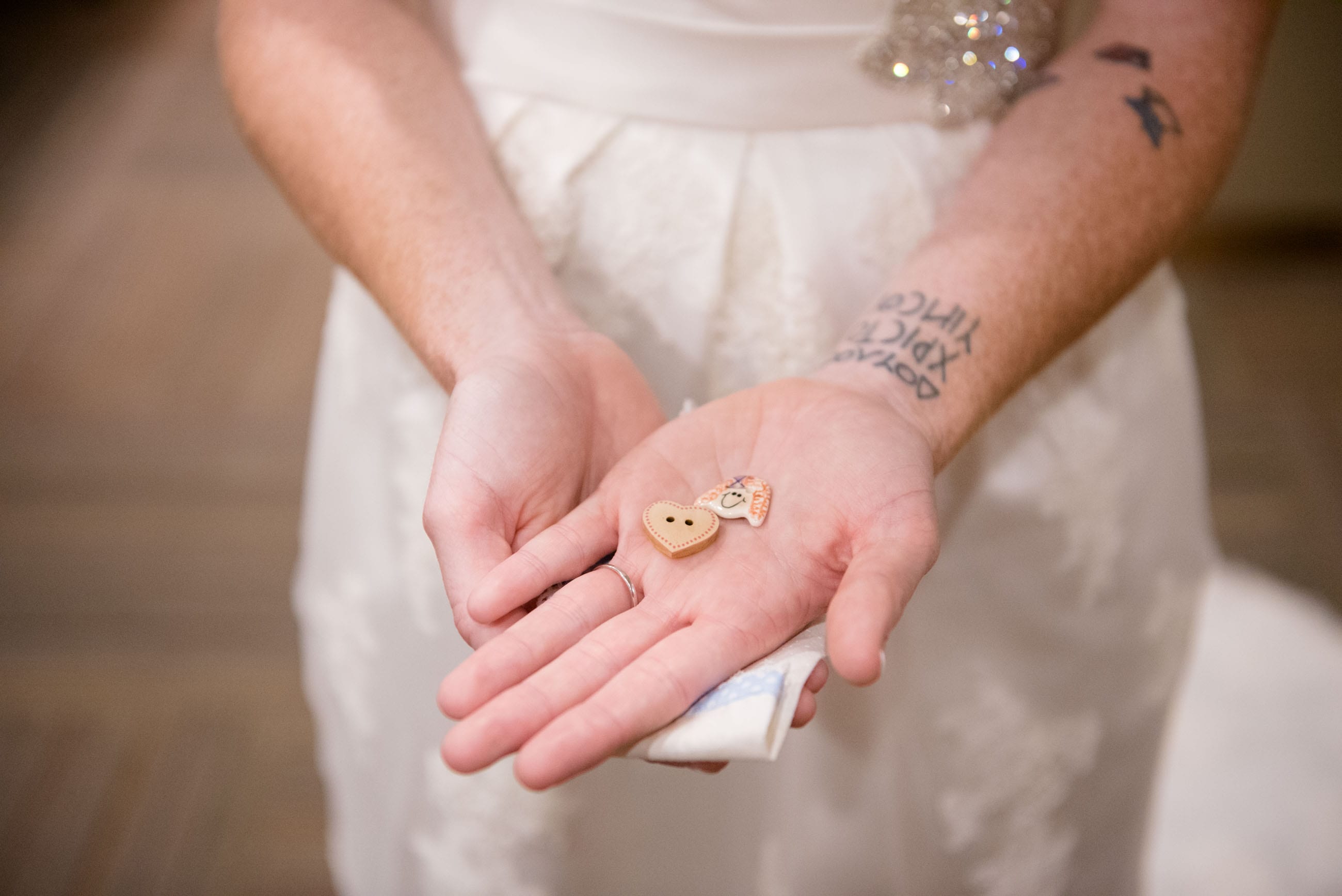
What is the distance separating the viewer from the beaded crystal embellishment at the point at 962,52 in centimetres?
102

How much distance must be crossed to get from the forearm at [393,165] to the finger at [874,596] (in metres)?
0.35

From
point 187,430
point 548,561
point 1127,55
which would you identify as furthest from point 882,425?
point 187,430

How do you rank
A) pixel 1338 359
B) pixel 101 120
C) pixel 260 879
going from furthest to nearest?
pixel 101 120
pixel 1338 359
pixel 260 879

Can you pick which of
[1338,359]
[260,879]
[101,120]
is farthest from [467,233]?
[101,120]

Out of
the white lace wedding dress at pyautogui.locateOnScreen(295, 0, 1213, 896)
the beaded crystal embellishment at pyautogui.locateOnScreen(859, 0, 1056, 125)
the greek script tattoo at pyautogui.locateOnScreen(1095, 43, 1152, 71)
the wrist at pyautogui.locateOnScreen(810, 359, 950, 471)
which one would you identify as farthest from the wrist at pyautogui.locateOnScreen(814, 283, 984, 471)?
the greek script tattoo at pyautogui.locateOnScreen(1095, 43, 1152, 71)

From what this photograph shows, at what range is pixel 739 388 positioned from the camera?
41.9 inches

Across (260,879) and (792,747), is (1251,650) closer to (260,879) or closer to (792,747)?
(792,747)

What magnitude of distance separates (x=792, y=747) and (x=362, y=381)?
Result: 0.60 meters

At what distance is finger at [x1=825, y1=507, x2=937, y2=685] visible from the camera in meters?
0.66

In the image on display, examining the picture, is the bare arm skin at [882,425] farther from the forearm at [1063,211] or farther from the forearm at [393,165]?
the forearm at [393,165]

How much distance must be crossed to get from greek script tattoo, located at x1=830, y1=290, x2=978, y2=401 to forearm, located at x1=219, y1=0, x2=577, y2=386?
0.86 feet

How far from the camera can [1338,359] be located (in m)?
2.71

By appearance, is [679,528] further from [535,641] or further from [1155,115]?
[1155,115]

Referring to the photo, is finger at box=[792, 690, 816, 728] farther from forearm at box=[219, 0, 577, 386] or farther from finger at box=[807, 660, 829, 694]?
forearm at box=[219, 0, 577, 386]
